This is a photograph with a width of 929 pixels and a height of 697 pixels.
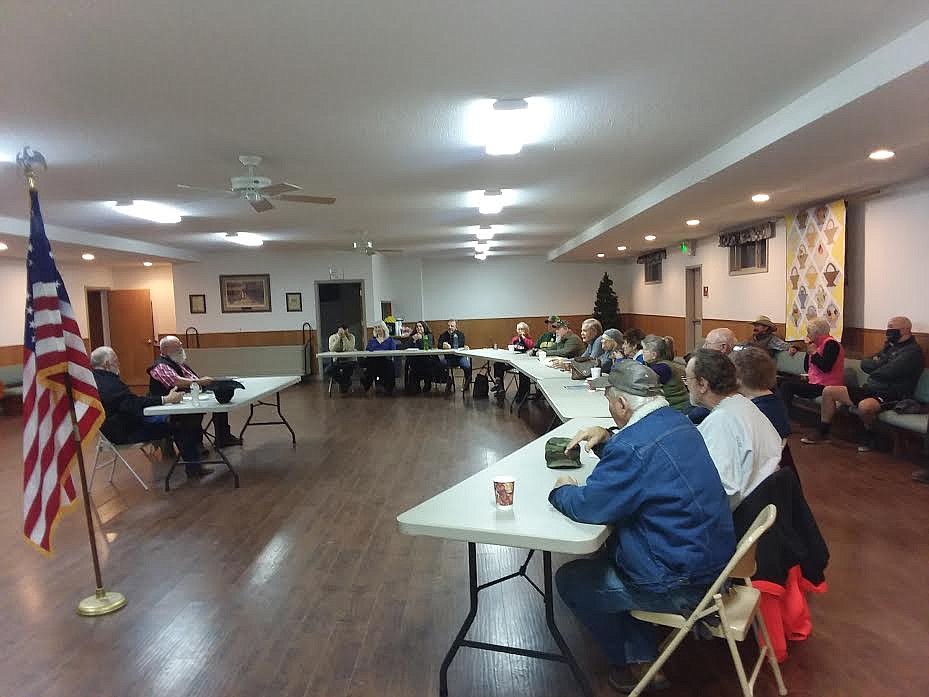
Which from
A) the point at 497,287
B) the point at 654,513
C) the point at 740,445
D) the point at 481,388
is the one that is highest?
the point at 497,287

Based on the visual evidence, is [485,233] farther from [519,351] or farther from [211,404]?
[211,404]

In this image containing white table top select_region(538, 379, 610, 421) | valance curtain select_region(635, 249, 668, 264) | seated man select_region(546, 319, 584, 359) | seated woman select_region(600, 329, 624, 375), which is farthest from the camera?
valance curtain select_region(635, 249, 668, 264)

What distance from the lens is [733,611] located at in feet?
6.97

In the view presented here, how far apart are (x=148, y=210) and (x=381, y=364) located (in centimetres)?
447

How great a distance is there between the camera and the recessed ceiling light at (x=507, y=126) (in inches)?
145

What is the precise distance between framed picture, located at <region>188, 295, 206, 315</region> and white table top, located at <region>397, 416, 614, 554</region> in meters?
11.4

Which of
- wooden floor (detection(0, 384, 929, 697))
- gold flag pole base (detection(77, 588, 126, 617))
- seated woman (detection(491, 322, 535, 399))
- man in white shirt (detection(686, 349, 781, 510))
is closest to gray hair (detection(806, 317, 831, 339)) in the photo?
wooden floor (detection(0, 384, 929, 697))

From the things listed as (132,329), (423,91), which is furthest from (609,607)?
(132,329)

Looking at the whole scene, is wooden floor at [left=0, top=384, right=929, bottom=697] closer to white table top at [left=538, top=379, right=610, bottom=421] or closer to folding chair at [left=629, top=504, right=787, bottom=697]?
folding chair at [left=629, top=504, right=787, bottom=697]

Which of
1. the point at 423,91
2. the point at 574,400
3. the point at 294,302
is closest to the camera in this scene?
the point at 423,91

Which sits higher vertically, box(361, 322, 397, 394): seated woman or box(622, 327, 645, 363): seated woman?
box(622, 327, 645, 363): seated woman

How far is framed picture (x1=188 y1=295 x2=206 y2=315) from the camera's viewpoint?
1259 centimetres

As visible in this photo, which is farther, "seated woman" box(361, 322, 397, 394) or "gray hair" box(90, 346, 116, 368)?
"seated woman" box(361, 322, 397, 394)

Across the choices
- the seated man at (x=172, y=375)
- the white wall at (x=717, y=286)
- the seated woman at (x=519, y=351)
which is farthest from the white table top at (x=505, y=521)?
the white wall at (x=717, y=286)
